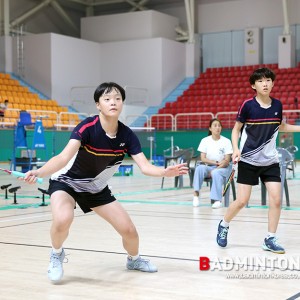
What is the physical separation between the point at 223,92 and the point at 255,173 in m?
25.0

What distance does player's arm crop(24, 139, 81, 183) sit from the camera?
409 centimetres

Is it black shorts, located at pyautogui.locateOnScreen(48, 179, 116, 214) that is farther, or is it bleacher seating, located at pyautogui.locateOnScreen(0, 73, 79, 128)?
bleacher seating, located at pyautogui.locateOnScreen(0, 73, 79, 128)

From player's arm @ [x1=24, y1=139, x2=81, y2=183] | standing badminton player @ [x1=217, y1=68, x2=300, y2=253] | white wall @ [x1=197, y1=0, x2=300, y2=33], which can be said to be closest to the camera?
player's arm @ [x1=24, y1=139, x2=81, y2=183]

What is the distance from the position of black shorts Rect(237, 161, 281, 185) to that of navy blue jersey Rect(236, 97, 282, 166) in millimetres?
45

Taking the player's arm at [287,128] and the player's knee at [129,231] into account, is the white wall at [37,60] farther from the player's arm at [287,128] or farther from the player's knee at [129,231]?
the player's knee at [129,231]

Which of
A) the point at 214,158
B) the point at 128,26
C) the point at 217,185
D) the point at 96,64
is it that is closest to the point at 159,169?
the point at 217,185

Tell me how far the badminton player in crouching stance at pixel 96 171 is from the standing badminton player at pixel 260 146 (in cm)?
137

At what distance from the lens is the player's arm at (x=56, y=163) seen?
4093 millimetres

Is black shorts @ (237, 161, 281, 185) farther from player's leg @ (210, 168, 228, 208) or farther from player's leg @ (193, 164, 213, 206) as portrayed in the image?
player's leg @ (193, 164, 213, 206)

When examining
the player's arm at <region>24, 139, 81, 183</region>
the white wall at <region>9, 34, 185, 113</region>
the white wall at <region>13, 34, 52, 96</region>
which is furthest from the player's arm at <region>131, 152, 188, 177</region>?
the white wall at <region>13, 34, 52, 96</region>

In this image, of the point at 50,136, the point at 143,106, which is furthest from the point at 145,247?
the point at 143,106

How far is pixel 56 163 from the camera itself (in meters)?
4.31

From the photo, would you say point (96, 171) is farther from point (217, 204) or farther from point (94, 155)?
point (217, 204)

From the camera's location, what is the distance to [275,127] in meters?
5.82
